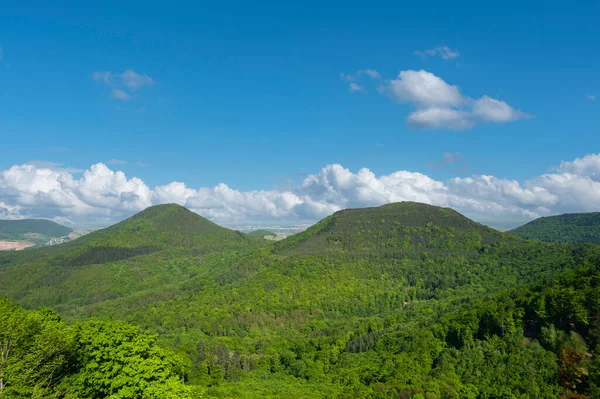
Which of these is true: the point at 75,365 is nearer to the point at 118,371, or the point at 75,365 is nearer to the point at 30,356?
the point at 118,371

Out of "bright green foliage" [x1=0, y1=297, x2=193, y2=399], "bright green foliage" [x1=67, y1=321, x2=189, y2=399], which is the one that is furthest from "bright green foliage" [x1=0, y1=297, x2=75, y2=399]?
"bright green foliage" [x1=67, y1=321, x2=189, y2=399]

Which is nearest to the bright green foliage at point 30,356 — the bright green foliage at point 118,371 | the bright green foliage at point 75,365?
the bright green foliage at point 75,365

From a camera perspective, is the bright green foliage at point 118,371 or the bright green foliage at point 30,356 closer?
the bright green foliage at point 30,356

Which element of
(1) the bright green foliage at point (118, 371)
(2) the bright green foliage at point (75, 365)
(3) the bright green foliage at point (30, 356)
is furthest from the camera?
(1) the bright green foliage at point (118, 371)

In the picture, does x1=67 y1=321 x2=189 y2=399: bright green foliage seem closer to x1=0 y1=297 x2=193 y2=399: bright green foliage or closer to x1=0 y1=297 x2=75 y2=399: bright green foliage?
x1=0 y1=297 x2=193 y2=399: bright green foliage

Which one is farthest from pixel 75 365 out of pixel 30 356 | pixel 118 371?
pixel 30 356

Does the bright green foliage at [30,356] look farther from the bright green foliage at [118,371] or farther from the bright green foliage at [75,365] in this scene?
the bright green foliage at [118,371]

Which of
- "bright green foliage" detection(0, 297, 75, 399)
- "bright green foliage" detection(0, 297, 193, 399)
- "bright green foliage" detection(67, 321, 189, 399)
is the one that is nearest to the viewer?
"bright green foliage" detection(0, 297, 75, 399)

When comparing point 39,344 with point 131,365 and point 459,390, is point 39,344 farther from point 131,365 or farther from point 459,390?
point 459,390

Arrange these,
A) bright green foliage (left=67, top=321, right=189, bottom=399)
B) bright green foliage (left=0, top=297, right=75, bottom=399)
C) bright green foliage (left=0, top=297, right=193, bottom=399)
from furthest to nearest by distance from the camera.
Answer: bright green foliage (left=67, top=321, right=189, bottom=399) < bright green foliage (left=0, top=297, right=193, bottom=399) < bright green foliage (left=0, top=297, right=75, bottom=399)

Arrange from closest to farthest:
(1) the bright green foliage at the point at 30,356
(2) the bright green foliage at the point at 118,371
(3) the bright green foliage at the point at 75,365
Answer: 1. (1) the bright green foliage at the point at 30,356
2. (3) the bright green foliage at the point at 75,365
3. (2) the bright green foliage at the point at 118,371

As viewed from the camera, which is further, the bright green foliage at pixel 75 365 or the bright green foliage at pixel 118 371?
the bright green foliage at pixel 118 371

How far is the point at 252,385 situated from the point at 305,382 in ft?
56.1

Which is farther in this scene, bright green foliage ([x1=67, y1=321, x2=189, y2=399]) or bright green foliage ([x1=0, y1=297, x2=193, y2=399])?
bright green foliage ([x1=67, y1=321, x2=189, y2=399])
